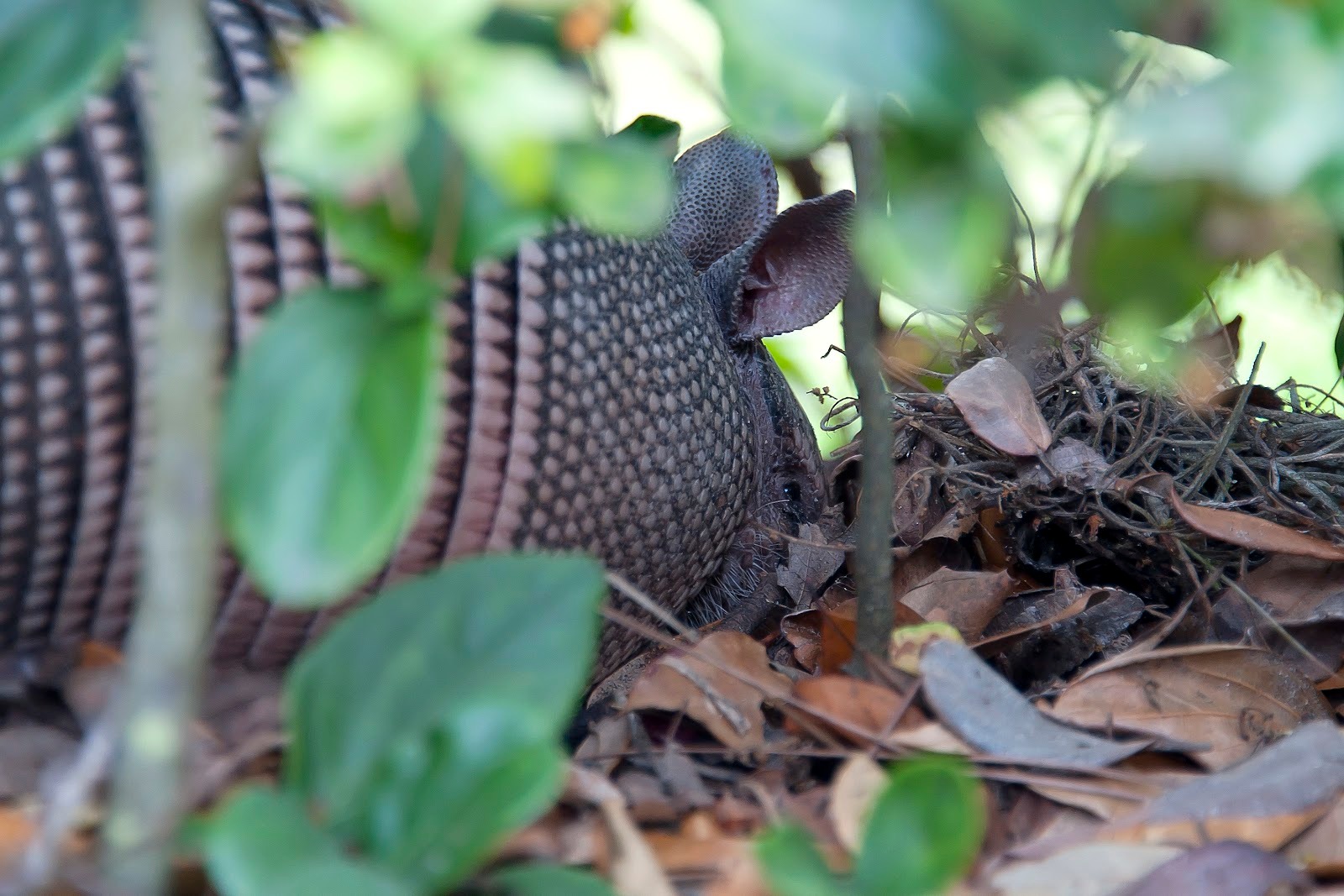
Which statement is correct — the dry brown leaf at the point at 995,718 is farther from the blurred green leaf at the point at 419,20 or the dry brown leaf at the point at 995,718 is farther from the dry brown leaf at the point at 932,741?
the blurred green leaf at the point at 419,20

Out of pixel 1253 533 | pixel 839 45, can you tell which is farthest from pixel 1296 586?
pixel 839 45

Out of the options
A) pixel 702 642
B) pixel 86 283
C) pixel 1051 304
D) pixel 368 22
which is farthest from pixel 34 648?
pixel 1051 304

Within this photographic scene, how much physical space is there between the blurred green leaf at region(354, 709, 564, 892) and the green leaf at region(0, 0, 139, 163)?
1.64ft

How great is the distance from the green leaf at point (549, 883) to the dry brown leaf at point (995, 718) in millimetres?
623

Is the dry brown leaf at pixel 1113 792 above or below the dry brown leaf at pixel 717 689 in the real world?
above

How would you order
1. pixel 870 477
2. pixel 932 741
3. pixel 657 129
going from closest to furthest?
pixel 932 741, pixel 870 477, pixel 657 129

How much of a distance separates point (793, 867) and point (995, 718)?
25.9 inches

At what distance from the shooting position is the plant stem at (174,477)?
0.77 meters

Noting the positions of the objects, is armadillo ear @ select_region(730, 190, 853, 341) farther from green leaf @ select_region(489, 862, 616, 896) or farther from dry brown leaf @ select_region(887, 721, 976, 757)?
green leaf @ select_region(489, 862, 616, 896)

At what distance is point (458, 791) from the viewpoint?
903 millimetres

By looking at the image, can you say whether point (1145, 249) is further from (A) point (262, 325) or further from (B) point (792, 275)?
(B) point (792, 275)

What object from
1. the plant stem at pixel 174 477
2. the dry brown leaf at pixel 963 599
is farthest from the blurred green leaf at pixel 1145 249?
the dry brown leaf at pixel 963 599

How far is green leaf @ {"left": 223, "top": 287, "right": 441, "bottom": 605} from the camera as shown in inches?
28.0

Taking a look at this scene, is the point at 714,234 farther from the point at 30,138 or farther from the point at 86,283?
the point at 30,138
